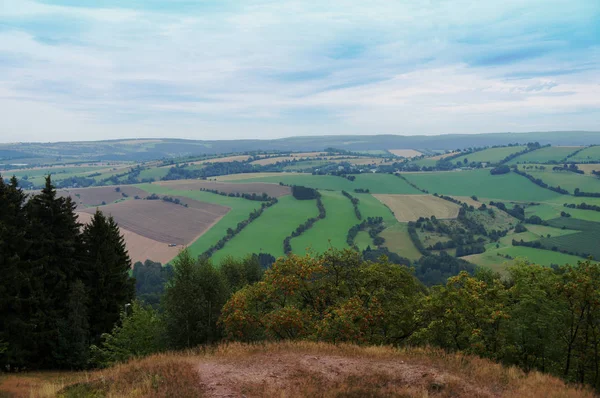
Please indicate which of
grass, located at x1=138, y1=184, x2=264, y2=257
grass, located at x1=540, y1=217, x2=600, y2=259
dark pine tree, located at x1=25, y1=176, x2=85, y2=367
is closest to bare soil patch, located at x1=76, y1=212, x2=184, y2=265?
grass, located at x1=138, y1=184, x2=264, y2=257

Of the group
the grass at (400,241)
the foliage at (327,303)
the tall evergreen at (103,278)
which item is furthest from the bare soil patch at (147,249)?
the foliage at (327,303)

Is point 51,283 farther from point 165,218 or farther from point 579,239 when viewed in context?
point 579,239

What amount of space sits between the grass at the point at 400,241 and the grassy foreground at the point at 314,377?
293ft

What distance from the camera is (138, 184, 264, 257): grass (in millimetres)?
108500

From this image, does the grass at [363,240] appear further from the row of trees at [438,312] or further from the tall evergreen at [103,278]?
the row of trees at [438,312]

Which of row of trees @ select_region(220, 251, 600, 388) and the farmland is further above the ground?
row of trees @ select_region(220, 251, 600, 388)

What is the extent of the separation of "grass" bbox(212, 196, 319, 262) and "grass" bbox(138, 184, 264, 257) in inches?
190

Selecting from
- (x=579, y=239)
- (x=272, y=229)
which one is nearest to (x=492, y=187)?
(x=579, y=239)

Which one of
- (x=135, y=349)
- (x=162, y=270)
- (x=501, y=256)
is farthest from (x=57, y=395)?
(x=501, y=256)

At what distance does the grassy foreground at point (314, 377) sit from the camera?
48.2 ft

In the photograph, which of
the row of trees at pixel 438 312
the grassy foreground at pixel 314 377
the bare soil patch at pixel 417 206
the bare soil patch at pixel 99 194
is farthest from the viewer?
the bare soil patch at pixel 99 194

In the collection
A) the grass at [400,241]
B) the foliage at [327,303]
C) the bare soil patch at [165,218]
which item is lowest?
the grass at [400,241]

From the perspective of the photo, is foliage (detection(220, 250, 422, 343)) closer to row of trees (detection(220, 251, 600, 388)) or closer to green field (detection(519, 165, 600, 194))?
row of trees (detection(220, 251, 600, 388))

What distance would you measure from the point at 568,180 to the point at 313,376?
19192 cm
